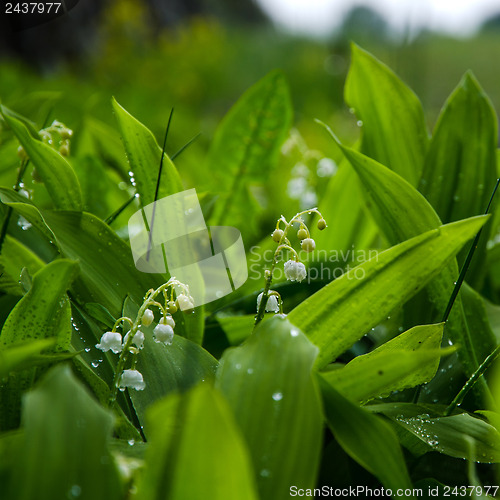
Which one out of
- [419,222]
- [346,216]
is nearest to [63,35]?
[346,216]

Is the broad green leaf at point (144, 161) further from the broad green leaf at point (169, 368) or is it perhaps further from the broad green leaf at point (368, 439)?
the broad green leaf at point (368, 439)

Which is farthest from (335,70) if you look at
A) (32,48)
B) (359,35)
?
(32,48)

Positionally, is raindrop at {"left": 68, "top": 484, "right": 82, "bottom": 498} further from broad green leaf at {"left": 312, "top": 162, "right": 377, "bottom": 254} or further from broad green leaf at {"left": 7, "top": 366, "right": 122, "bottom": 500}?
broad green leaf at {"left": 312, "top": 162, "right": 377, "bottom": 254}

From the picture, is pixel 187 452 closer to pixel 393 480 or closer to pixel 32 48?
pixel 393 480

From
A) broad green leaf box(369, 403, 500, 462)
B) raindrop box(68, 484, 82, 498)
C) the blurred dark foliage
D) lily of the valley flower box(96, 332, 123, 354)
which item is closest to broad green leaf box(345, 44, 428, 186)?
broad green leaf box(369, 403, 500, 462)

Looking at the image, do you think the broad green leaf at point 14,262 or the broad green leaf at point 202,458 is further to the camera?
the broad green leaf at point 14,262

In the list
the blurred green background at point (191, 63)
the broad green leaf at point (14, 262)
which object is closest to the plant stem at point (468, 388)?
the broad green leaf at point (14, 262)

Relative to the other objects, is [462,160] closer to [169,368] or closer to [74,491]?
[169,368]

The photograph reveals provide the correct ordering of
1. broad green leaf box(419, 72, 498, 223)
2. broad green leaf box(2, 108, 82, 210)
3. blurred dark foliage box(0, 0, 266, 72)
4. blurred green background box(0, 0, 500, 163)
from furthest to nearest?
1. blurred dark foliage box(0, 0, 266, 72)
2. blurred green background box(0, 0, 500, 163)
3. broad green leaf box(419, 72, 498, 223)
4. broad green leaf box(2, 108, 82, 210)
